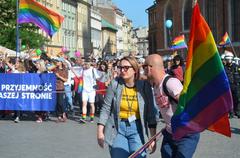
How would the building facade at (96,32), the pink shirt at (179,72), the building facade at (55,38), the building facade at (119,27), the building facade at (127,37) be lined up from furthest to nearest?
the building facade at (127,37), the building facade at (119,27), the building facade at (96,32), the building facade at (55,38), the pink shirt at (179,72)

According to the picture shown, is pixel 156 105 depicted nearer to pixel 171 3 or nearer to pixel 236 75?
pixel 236 75

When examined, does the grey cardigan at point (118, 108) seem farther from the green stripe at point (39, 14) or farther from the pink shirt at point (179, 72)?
the green stripe at point (39, 14)

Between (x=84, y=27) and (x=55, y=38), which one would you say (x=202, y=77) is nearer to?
(x=55, y=38)

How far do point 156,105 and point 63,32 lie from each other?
87497 millimetres

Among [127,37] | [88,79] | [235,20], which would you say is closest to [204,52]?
[88,79]

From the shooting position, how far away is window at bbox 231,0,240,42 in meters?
47.7

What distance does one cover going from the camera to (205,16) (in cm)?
5200

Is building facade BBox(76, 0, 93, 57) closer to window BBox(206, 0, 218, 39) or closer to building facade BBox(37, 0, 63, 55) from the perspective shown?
building facade BBox(37, 0, 63, 55)

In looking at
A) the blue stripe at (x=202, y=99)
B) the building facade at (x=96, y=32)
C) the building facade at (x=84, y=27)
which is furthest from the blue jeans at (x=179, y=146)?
the building facade at (x=96, y=32)

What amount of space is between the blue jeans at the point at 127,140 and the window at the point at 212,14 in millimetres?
45039

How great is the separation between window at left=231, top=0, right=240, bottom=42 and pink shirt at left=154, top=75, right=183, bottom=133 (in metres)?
42.2

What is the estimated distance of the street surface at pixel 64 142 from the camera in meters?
9.95

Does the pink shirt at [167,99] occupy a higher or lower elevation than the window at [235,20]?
lower

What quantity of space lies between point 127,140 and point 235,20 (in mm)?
43559
